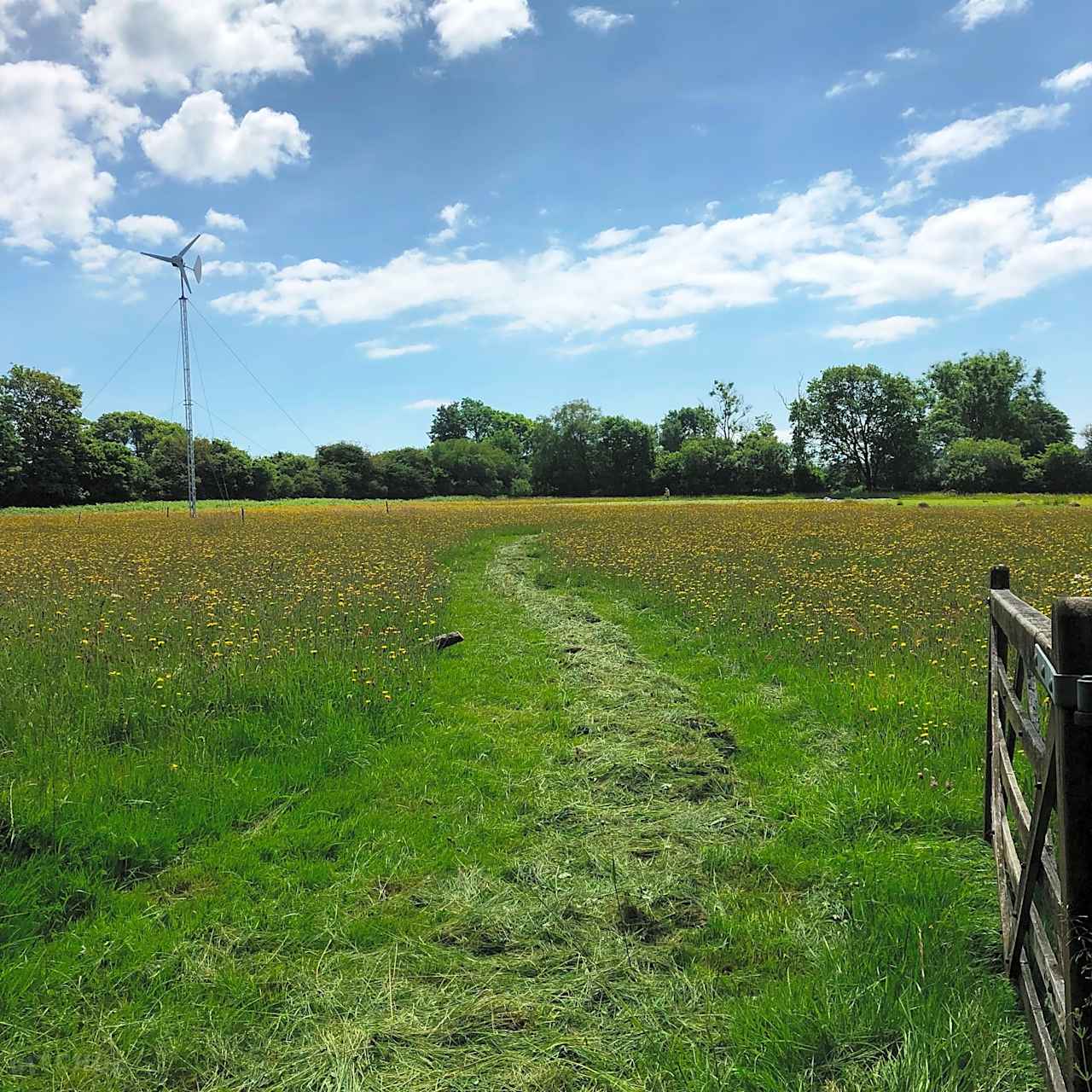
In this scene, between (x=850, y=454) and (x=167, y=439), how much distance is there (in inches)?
3873

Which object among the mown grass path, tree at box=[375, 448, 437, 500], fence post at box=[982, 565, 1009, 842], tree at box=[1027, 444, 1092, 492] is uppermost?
tree at box=[375, 448, 437, 500]

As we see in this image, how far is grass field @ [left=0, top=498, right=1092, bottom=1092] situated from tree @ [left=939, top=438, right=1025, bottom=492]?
91.0 meters

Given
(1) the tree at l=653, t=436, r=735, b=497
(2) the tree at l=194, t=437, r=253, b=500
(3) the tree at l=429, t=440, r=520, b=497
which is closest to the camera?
(2) the tree at l=194, t=437, r=253, b=500

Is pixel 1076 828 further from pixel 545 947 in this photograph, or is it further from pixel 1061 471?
pixel 1061 471

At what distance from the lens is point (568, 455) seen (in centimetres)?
11500

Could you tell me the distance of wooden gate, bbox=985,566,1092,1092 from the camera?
2.24 m

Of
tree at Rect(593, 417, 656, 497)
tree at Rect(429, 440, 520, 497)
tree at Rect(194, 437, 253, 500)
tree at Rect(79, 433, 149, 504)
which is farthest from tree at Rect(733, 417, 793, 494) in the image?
tree at Rect(79, 433, 149, 504)

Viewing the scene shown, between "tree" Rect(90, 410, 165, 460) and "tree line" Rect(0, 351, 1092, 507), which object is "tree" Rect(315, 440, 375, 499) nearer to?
"tree line" Rect(0, 351, 1092, 507)

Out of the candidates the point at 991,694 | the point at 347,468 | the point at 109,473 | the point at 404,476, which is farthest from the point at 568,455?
the point at 991,694

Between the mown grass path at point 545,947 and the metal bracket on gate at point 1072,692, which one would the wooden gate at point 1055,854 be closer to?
the metal bracket on gate at point 1072,692

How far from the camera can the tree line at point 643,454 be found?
82812 millimetres

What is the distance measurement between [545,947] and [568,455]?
368ft

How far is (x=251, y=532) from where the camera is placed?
29.8 m

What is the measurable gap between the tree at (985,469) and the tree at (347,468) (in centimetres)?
7987
